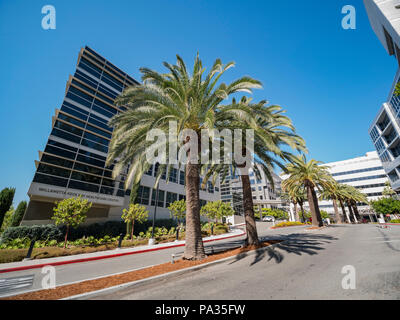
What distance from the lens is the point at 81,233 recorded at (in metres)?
19.7

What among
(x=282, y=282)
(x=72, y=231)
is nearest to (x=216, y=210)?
(x=72, y=231)

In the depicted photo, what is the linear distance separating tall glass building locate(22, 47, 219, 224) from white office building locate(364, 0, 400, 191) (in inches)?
1553

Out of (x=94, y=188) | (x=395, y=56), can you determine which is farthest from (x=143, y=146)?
(x=395, y=56)

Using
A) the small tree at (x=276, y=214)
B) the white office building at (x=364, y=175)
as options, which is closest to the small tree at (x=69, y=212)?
the small tree at (x=276, y=214)

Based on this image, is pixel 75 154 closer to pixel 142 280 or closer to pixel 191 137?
pixel 191 137

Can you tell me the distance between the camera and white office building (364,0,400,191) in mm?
23670

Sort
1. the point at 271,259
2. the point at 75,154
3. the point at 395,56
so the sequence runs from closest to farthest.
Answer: the point at 271,259, the point at 75,154, the point at 395,56

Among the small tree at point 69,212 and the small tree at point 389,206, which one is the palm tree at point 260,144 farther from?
the small tree at point 389,206

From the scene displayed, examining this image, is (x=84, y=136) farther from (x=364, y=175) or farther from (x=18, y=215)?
(x=364, y=175)

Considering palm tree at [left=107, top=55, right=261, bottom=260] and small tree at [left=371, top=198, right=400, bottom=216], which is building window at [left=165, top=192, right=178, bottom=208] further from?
small tree at [left=371, top=198, right=400, bottom=216]

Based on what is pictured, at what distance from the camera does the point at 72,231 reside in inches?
760

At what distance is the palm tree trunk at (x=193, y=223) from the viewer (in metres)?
7.89

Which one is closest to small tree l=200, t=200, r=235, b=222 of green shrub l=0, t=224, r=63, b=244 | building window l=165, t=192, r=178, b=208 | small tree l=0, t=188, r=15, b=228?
building window l=165, t=192, r=178, b=208

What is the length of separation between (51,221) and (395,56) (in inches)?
2195
